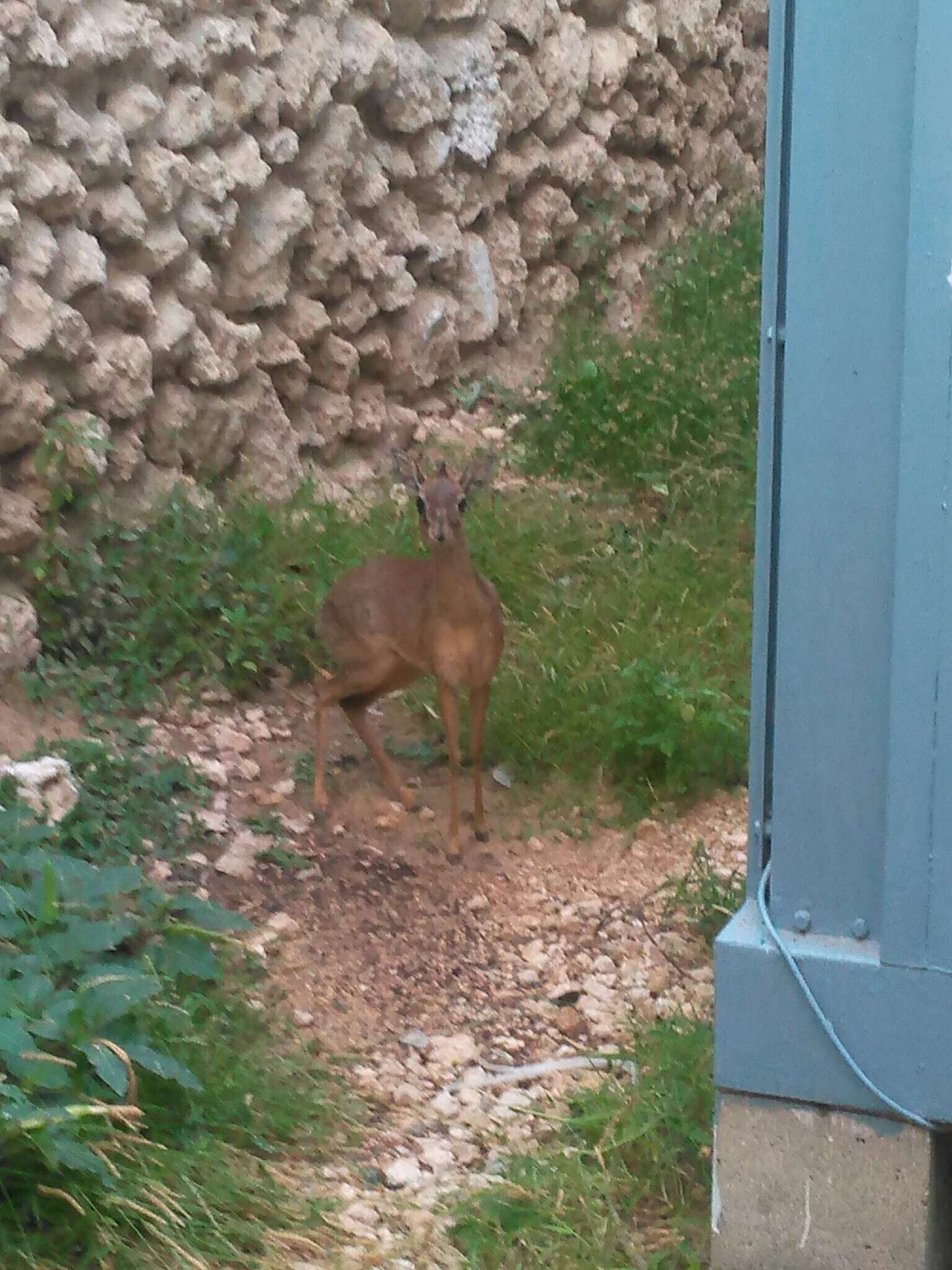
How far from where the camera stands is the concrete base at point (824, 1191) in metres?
2.32

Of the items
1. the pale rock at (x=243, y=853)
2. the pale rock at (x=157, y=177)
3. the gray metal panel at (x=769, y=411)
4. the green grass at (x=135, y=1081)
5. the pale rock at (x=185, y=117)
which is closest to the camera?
the gray metal panel at (x=769, y=411)

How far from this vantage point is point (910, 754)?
2168mm

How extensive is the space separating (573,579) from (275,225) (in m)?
1.70

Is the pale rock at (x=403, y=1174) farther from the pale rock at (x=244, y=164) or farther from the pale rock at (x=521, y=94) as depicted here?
the pale rock at (x=521, y=94)

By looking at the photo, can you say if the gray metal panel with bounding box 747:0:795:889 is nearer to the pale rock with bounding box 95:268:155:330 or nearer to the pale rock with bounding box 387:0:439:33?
the pale rock with bounding box 95:268:155:330

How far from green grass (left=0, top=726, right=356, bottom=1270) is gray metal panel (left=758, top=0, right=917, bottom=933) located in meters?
1.10

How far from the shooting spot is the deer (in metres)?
4.23

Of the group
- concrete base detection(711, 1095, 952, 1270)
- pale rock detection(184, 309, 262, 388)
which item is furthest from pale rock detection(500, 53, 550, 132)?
concrete base detection(711, 1095, 952, 1270)

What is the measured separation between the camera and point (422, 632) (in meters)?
4.31

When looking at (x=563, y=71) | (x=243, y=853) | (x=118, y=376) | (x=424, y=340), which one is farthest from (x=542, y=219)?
(x=243, y=853)

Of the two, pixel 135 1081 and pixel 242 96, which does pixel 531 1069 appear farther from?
pixel 242 96

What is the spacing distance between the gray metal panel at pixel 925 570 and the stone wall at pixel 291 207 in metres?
3.08

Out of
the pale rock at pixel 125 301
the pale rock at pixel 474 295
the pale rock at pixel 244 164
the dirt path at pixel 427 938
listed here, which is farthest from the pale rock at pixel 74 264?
the pale rock at pixel 474 295

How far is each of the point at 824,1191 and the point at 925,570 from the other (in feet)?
3.18
